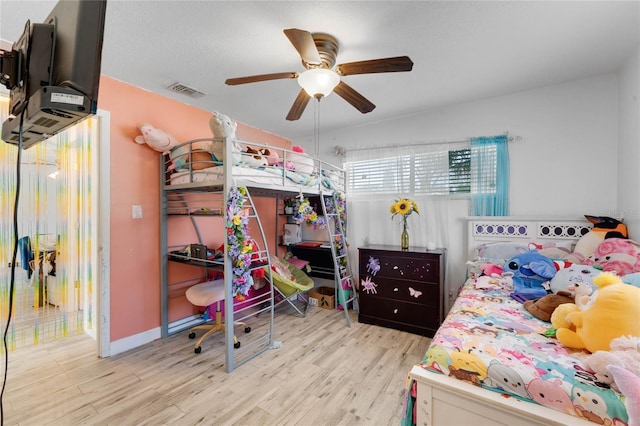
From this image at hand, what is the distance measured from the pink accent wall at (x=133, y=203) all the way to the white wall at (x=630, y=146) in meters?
4.19

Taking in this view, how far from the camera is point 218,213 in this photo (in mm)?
2500

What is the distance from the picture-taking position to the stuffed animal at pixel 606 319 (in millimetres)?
1115

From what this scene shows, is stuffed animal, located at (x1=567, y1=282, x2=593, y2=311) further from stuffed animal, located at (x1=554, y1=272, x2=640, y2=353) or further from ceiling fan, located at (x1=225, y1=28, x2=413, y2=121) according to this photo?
ceiling fan, located at (x1=225, y1=28, x2=413, y2=121)

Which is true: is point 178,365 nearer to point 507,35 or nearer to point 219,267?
point 219,267

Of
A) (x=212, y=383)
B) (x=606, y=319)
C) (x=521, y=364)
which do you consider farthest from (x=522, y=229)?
(x=212, y=383)

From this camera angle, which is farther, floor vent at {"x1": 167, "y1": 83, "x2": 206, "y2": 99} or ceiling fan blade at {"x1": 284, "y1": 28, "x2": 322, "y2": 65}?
floor vent at {"x1": 167, "y1": 83, "x2": 206, "y2": 99}

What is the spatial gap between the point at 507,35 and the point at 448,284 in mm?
2507

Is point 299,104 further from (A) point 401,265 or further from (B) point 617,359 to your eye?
(B) point 617,359

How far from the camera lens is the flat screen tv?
0.79 meters

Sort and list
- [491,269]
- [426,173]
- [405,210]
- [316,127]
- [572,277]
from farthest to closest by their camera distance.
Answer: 1. [316,127]
2. [426,173]
3. [405,210]
4. [491,269]
5. [572,277]

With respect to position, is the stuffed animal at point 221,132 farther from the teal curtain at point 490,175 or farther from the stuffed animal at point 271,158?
the teal curtain at point 490,175

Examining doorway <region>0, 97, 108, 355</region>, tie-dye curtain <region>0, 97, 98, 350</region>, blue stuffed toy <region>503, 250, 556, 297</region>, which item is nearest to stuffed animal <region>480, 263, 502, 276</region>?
blue stuffed toy <region>503, 250, 556, 297</region>

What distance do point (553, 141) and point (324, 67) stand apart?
2.51m

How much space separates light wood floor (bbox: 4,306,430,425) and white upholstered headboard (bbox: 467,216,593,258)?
132 centimetres
